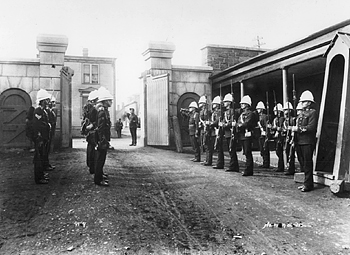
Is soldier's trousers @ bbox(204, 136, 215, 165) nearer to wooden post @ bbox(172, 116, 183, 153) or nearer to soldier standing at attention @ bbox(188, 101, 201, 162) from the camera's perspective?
soldier standing at attention @ bbox(188, 101, 201, 162)

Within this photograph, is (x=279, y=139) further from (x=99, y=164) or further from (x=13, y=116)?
(x=13, y=116)

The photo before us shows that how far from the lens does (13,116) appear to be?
11344 mm

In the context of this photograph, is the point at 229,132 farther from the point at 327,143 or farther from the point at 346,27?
the point at 346,27

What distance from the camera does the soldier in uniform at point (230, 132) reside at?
29.0 feet

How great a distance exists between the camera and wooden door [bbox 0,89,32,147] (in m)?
11.2

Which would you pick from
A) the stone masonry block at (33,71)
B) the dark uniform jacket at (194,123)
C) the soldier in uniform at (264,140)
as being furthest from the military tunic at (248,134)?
the stone masonry block at (33,71)

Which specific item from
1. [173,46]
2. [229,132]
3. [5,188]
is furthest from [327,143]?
[173,46]

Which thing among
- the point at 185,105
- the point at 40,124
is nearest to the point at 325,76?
the point at 40,124

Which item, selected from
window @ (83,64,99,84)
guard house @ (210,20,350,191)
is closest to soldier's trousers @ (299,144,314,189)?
guard house @ (210,20,350,191)

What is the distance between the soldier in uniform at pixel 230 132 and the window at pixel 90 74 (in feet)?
62.0

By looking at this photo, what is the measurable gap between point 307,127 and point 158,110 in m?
8.01

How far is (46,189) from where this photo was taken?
6355mm

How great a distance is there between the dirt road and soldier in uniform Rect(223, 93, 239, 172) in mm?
790

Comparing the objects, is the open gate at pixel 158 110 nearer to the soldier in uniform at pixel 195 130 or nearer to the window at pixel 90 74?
A: the soldier in uniform at pixel 195 130
